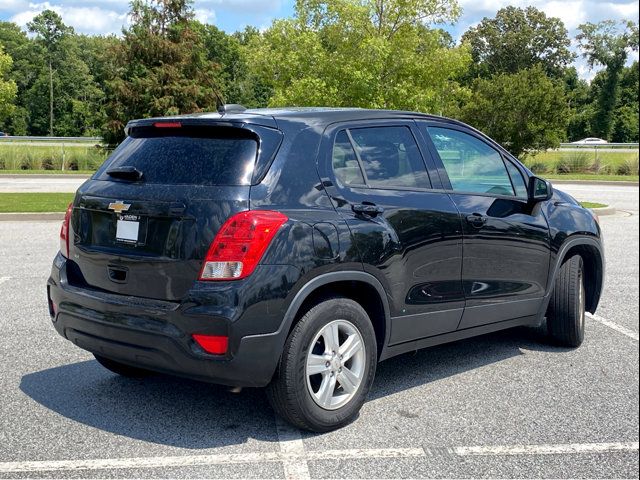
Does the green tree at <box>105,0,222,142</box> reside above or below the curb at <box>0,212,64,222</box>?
above

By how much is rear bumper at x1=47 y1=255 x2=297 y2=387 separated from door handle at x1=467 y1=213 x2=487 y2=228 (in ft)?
5.10

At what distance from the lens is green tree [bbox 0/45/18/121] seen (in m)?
45.0

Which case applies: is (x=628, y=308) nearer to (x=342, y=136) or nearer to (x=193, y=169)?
(x=342, y=136)

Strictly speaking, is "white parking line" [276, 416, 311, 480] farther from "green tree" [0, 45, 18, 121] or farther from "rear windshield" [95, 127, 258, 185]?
"green tree" [0, 45, 18, 121]

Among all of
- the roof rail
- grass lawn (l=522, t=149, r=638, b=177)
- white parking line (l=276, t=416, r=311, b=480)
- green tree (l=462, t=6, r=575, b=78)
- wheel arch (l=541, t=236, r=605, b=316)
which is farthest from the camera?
green tree (l=462, t=6, r=575, b=78)

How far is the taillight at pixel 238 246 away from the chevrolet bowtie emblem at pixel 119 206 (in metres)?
0.64

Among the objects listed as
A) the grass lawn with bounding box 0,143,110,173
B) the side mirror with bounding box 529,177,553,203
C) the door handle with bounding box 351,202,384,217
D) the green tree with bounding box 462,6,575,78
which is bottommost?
the grass lawn with bounding box 0,143,110,173

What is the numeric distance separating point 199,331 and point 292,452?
2.54ft

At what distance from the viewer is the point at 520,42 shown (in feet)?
261

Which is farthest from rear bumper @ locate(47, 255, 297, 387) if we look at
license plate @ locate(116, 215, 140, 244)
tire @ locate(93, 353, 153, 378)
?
tire @ locate(93, 353, 153, 378)

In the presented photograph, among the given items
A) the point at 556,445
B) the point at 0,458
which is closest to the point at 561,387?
the point at 556,445

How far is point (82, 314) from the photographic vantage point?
4.12 metres

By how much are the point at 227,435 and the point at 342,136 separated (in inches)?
70.5

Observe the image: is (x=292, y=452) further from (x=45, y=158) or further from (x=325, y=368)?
(x=45, y=158)
